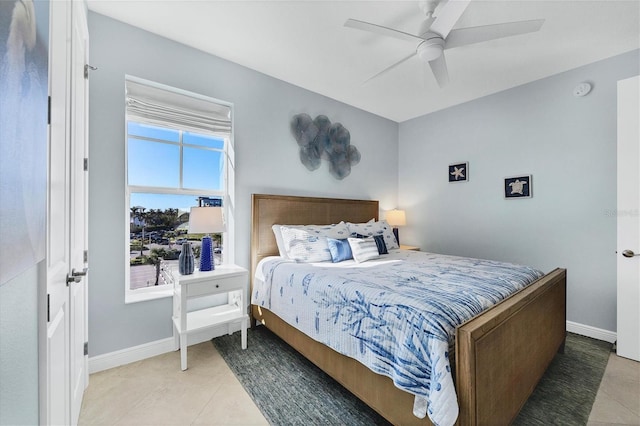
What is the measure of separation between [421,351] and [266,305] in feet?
5.40

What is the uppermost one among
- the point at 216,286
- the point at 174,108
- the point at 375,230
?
the point at 174,108

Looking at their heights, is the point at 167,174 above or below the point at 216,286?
above

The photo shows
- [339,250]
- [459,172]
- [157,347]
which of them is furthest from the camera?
[459,172]

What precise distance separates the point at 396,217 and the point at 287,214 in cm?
192

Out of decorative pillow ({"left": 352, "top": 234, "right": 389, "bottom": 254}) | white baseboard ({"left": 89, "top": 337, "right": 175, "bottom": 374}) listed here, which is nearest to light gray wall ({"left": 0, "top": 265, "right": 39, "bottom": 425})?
white baseboard ({"left": 89, "top": 337, "right": 175, "bottom": 374})

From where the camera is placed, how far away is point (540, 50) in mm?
2672

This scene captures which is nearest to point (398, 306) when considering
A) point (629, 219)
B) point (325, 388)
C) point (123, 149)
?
point (325, 388)

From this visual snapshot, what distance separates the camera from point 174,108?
255 cm

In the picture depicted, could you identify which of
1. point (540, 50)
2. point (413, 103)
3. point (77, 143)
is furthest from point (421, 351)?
point (413, 103)

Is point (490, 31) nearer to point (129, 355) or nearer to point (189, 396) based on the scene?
point (189, 396)

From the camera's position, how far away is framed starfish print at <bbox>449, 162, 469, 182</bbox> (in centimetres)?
385

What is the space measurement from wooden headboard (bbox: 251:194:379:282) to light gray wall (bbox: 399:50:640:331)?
4.57ft

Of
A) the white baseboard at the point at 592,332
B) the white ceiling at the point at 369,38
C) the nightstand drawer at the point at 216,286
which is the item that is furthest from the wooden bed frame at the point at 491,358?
the white ceiling at the point at 369,38

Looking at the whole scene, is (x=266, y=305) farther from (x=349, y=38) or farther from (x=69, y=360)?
(x=349, y=38)
